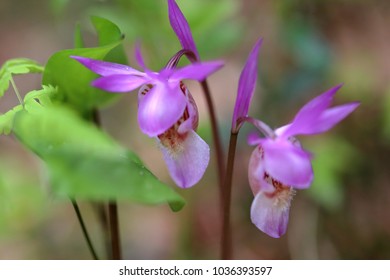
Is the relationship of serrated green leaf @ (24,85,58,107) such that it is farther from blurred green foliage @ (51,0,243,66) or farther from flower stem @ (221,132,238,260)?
blurred green foliage @ (51,0,243,66)

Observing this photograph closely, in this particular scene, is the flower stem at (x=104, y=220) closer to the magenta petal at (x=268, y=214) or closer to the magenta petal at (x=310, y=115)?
the magenta petal at (x=268, y=214)

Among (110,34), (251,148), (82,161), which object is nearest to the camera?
(82,161)

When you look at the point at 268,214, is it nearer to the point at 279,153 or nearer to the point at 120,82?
the point at 279,153

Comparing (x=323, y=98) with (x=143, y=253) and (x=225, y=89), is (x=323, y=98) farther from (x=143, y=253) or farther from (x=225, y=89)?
(x=225, y=89)

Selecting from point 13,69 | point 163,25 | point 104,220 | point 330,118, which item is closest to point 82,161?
point 13,69

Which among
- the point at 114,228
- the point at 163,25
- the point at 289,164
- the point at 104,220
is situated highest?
the point at 289,164

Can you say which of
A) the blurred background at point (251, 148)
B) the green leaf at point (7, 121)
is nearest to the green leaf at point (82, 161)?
the green leaf at point (7, 121)
